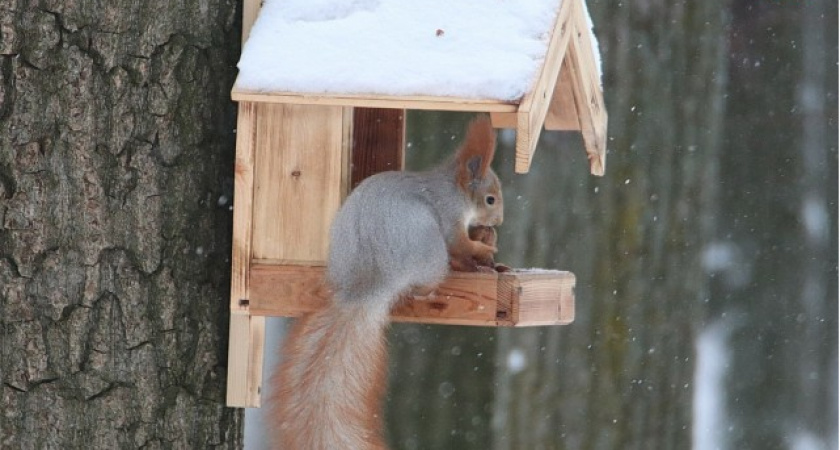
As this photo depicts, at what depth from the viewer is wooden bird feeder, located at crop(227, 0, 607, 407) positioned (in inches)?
82.0

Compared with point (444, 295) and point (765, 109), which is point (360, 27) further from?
point (765, 109)

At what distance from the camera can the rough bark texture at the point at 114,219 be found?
6.83 ft

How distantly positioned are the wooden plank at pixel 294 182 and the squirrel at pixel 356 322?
0.31 feet

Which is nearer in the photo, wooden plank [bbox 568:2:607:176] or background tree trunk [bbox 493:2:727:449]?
wooden plank [bbox 568:2:607:176]

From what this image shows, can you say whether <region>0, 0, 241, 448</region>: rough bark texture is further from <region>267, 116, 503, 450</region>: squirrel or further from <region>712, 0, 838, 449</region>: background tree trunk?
<region>712, 0, 838, 449</region>: background tree trunk

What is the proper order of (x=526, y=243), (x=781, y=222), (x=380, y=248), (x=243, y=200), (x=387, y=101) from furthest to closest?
(x=781, y=222)
(x=526, y=243)
(x=243, y=200)
(x=380, y=248)
(x=387, y=101)

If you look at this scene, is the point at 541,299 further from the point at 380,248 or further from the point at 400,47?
the point at 400,47

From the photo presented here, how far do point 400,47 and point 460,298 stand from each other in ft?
1.34

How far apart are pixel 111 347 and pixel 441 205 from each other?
1.94 feet

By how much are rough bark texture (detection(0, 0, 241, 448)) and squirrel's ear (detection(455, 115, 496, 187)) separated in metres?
0.40

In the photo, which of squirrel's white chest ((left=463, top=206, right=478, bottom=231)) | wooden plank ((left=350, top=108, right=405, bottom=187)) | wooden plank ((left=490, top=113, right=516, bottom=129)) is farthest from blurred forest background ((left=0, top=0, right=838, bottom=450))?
wooden plank ((left=490, top=113, right=516, bottom=129))

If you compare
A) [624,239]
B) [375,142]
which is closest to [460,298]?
[375,142]

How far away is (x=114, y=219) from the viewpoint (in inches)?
84.3

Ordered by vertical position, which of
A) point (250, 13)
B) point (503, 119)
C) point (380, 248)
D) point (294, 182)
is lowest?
point (380, 248)
